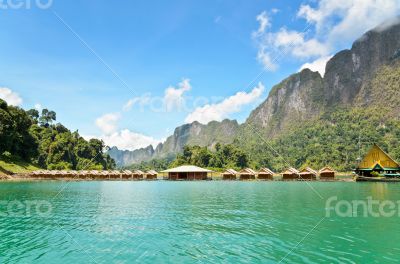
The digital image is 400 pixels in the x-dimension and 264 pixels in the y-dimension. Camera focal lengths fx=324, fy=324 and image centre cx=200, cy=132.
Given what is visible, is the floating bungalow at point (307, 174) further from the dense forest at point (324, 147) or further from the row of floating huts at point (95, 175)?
the row of floating huts at point (95, 175)

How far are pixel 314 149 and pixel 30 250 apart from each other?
15049 centimetres

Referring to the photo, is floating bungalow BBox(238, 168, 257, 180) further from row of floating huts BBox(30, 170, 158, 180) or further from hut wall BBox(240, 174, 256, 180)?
row of floating huts BBox(30, 170, 158, 180)

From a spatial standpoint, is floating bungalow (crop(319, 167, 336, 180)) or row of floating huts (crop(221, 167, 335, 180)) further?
Answer: floating bungalow (crop(319, 167, 336, 180))

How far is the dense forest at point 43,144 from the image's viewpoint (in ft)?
252

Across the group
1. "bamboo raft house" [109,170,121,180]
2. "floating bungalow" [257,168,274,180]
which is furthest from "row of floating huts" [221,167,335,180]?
"bamboo raft house" [109,170,121,180]

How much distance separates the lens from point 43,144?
106688mm

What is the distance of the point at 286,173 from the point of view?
74.2 metres

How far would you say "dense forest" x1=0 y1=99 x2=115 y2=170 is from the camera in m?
76.8

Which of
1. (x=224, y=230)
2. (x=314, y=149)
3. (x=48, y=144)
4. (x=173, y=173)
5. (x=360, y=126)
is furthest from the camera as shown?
(x=360, y=126)

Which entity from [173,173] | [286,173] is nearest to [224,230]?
[286,173]

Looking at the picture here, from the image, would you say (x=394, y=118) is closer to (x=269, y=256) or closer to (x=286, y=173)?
(x=286, y=173)

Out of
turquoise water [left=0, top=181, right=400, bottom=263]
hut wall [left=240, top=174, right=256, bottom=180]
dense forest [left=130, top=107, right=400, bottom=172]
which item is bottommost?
turquoise water [left=0, top=181, right=400, bottom=263]
